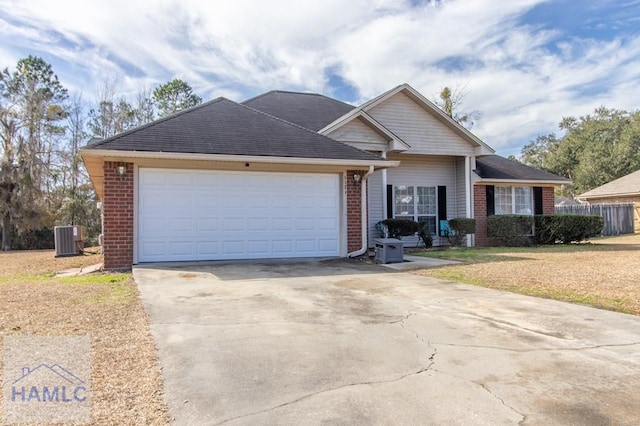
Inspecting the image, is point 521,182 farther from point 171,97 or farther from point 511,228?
point 171,97

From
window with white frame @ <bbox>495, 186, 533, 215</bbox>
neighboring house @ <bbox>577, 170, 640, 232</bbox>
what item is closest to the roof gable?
window with white frame @ <bbox>495, 186, 533, 215</bbox>

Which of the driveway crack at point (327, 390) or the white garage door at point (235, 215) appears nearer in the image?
the driveway crack at point (327, 390)

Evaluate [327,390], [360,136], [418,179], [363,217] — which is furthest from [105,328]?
[418,179]

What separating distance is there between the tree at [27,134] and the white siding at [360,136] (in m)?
20.2

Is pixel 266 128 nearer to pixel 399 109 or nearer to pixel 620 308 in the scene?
pixel 399 109

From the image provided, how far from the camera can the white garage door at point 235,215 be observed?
1041 centimetres

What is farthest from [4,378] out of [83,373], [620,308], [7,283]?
[620,308]

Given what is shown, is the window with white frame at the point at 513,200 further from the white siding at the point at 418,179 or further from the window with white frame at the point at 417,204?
the window with white frame at the point at 417,204

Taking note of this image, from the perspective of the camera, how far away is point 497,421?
2758mm

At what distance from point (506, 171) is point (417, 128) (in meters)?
4.99

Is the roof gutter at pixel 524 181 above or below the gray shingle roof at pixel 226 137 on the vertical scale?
below

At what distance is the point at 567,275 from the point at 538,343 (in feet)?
17.3

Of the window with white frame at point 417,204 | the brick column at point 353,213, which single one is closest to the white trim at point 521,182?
the window with white frame at point 417,204

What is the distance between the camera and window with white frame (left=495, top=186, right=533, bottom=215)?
17816mm
